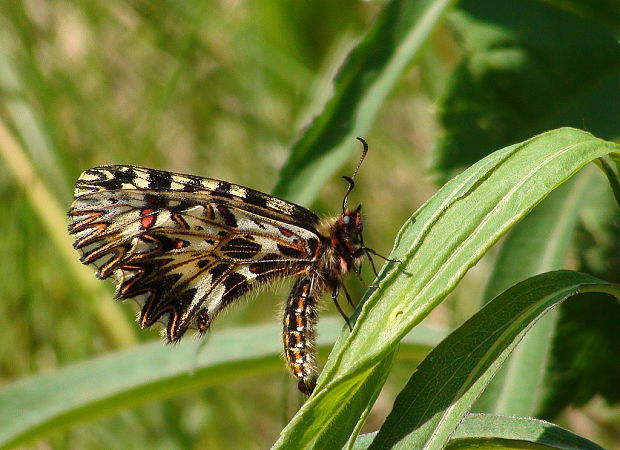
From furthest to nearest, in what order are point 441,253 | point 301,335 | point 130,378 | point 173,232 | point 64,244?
point 64,244 < point 130,378 < point 173,232 < point 301,335 < point 441,253

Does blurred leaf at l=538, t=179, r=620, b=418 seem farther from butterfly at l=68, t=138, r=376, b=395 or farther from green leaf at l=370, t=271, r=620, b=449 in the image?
green leaf at l=370, t=271, r=620, b=449

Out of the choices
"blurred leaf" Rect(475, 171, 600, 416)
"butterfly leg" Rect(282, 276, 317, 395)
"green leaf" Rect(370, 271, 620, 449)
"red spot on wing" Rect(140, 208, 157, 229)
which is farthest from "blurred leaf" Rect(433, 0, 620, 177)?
"green leaf" Rect(370, 271, 620, 449)

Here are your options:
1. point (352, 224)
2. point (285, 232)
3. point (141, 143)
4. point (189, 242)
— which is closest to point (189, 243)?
point (189, 242)

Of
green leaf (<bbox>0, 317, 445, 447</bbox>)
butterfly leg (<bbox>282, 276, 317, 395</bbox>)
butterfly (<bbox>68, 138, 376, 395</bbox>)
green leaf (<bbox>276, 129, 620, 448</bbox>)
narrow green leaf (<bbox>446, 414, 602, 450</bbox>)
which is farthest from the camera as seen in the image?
green leaf (<bbox>0, 317, 445, 447</bbox>)

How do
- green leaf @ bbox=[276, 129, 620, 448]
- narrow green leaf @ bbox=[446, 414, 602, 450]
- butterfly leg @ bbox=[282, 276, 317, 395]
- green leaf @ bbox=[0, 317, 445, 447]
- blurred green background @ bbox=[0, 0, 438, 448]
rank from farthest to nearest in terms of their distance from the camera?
blurred green background @ bbox=[0, 0, 438, 448], green leaf @ bbox=[0, 317, 445, 447], butterfly leg @ bbox=[282, 276, 317, 395], narrow green leaf @ bbox=[446, 414, 602, 450], green leaf @ bbox=[276, 129, 620, 448]

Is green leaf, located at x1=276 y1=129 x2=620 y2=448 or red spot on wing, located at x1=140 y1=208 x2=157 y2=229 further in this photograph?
red spot on wing, located at x1=140 y1=208 x2=157 y2=229

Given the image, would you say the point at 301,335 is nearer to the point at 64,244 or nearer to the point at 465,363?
the point at 465,363

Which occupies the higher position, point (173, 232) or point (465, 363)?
point (173, 232)

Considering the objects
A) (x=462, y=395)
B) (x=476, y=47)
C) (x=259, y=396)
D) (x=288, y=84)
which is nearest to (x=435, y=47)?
(x=288, y=84)
